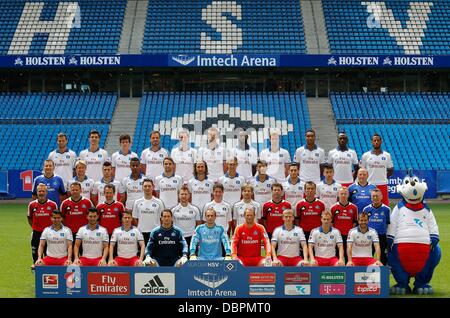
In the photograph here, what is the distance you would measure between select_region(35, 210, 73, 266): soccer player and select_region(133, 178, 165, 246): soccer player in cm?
106

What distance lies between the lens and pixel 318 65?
98.2 ft

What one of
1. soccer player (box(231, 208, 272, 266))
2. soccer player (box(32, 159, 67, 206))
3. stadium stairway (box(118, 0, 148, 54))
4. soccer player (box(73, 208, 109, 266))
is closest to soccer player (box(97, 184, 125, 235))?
soccer player (box(73, 208, 109, 266))

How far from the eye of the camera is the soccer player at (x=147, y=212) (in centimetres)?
1077

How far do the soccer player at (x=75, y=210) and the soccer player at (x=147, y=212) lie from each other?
693 millimetres

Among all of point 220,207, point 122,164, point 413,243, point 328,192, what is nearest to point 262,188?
point 220,207

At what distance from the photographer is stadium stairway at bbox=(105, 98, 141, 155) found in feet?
96.3

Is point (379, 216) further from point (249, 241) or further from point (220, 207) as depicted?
point (220, 207)

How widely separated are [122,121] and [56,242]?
20870 millimetres

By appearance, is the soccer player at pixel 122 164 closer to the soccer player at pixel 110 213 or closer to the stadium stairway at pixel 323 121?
the soccer player at pixel 110 213

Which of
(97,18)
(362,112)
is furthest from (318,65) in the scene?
(97,18)

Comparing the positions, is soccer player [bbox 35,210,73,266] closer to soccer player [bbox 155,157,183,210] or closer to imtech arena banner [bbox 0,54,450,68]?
soccer player [bbox 155,157,183,210]

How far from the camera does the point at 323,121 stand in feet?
101

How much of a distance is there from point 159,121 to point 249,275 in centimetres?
2227
